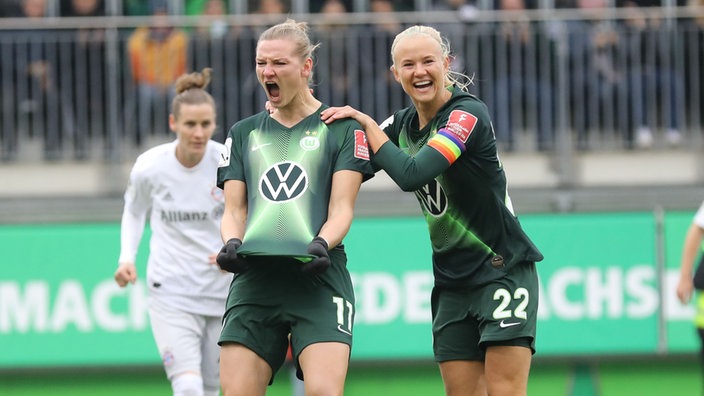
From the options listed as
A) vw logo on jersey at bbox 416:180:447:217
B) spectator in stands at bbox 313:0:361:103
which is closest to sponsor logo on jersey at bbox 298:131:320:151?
vw logo on jersey at bbox 416:180:447:217

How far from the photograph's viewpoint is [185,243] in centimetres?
841

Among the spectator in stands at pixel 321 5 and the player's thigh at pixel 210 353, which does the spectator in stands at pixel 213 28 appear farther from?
the player's thigh at pixel 210 353

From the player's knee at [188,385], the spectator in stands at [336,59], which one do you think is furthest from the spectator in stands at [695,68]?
the player's knee at [188,385]

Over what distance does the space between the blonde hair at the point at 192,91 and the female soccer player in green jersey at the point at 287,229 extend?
1.76 meters

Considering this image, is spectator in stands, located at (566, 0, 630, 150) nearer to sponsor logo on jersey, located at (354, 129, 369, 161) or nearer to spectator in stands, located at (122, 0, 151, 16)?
spectator in stands, located at (122, 0, 151, 16)

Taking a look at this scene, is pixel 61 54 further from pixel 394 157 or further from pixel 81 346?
pixel 394 157

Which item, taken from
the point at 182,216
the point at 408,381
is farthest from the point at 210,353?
the point at 408,381

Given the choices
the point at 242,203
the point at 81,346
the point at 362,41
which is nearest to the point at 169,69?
the point at 362,41

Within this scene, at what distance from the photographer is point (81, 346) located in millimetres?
11117

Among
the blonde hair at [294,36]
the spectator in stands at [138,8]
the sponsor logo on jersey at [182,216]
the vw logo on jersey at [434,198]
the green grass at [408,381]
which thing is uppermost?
the spectator in stands at [138,8]

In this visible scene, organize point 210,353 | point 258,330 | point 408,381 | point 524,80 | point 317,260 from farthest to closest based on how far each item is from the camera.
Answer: point 524,80, point 408,381, point 210,353, point 258,330, point 317,260

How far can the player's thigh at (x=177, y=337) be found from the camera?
825 centimetres

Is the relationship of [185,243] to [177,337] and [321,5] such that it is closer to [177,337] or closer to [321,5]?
[177,337]

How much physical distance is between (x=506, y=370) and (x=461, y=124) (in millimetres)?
1252
